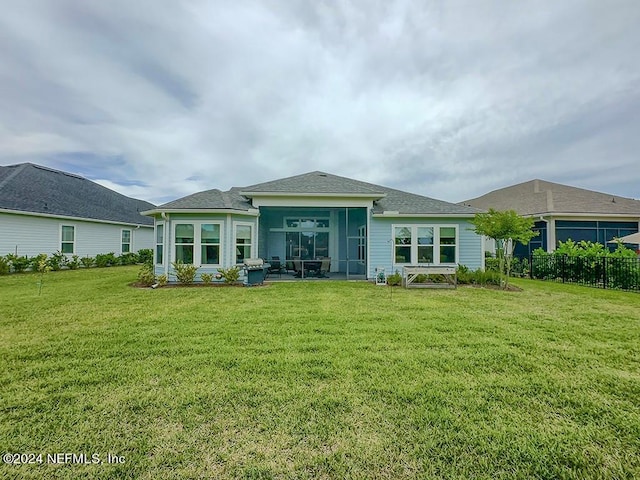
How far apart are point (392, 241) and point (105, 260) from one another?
60.4 feet

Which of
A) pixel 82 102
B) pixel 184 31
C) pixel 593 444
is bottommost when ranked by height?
pixel 593 444

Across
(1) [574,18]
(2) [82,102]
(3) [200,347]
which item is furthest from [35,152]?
(1) [574,18]

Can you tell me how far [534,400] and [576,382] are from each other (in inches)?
35.5

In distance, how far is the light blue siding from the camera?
13.0 meters

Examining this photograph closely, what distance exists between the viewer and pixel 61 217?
16531mm

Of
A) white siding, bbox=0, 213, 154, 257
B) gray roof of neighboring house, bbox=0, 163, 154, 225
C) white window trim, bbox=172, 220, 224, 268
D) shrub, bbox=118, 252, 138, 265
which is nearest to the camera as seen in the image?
white window trim, bbox=172, 220, 224, 268

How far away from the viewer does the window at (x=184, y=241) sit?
11.7 meters

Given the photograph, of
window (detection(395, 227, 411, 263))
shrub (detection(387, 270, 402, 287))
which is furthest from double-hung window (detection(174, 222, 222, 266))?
window (detection(395, 227, 411, 263))

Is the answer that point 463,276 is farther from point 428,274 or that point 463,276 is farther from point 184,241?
point 184,241

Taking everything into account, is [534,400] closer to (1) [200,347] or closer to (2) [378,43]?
(1) [200,347]

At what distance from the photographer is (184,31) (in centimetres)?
1032

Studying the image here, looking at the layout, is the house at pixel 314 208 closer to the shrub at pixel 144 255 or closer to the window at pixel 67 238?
the window at pixel 67 238

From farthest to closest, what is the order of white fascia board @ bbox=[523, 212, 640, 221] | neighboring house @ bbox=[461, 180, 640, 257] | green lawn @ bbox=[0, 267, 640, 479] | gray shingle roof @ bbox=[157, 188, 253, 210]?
neighboring house @ bbox=[461, 180, 640, 257]
white fascia board @ bbox=[523, 212, 640, 221]
gray shingle roof @ bbox=[157, 188, 253, 210]
green lawn @ bbox=[0, 267, 640, 479]

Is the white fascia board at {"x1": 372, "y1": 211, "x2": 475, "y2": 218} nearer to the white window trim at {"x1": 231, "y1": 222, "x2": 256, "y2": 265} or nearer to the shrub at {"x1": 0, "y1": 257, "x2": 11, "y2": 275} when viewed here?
the white window trim at {"x1": 231, "y1": 222, "x2": 256, "y2": 265}
